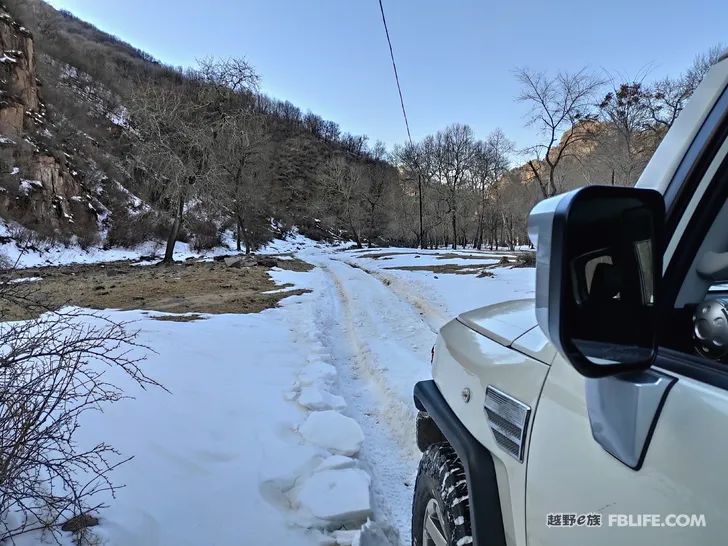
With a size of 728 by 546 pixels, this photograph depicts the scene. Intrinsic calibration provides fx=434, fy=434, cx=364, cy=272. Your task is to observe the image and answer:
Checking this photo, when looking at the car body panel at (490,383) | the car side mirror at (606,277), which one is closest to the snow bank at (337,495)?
the car body panel at (490,383)

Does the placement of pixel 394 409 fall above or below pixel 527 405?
below

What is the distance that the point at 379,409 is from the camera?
4.47 meters

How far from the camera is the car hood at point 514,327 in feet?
4.42

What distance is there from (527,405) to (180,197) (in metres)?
27.0

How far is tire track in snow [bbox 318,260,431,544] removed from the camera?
3.02 metres

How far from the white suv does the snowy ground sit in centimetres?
160

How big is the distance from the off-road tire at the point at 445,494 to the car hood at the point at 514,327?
1.77 ft

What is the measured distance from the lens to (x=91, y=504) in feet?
8.50

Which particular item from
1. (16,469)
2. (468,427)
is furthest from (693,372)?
(16,469)

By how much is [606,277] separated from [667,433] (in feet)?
1.01

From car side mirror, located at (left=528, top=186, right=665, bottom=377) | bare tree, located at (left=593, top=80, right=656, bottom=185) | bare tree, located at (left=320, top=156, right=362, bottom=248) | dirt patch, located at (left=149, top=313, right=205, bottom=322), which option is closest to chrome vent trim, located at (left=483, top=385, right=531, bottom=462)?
car side mirror, located at (left=528, top=186, right=665, bottom=377)

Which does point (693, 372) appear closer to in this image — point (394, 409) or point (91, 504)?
point (91, 504)

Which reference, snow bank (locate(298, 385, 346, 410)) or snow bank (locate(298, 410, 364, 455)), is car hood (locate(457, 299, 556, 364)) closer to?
snow bank (locate(298, 410, 364, 455))

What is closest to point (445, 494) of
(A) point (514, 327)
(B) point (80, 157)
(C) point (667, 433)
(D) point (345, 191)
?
(A) point (514, 327)
